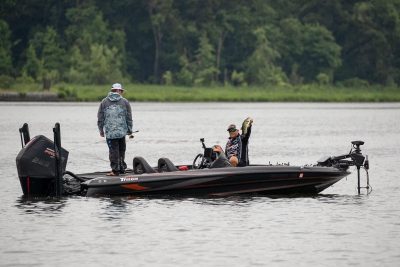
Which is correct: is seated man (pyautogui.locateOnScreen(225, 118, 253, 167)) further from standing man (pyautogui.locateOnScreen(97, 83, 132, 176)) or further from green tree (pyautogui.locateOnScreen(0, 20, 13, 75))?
green tree (pyautogui.locateOnScreen(0, 20, 13, 75))

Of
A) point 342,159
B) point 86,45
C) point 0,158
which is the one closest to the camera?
point 342,159

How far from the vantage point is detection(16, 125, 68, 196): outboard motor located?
21969mm

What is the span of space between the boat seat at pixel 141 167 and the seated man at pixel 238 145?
57.1 inches

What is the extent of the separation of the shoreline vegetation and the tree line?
166 inches

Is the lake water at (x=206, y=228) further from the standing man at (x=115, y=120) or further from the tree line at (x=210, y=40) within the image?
the tree line at (x=210, y=40)

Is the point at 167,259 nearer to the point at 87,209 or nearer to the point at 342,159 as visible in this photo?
the point at 87,209

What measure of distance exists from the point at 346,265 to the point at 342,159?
7611 millimetres

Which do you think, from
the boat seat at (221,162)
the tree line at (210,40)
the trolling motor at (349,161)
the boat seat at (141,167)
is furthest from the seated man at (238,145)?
the tree line at (210,40)

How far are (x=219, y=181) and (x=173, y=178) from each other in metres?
0.82

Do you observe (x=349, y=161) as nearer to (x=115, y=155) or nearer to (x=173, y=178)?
(x=173, y=178)

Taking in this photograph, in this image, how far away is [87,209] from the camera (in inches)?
839

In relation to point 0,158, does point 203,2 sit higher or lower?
higher

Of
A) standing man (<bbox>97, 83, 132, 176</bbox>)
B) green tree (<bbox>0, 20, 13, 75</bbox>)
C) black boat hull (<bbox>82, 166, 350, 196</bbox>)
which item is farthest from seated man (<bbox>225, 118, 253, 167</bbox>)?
green tree (<bbox>0, 20, 13, 75</bbox>)

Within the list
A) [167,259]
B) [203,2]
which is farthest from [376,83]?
[167,259]
